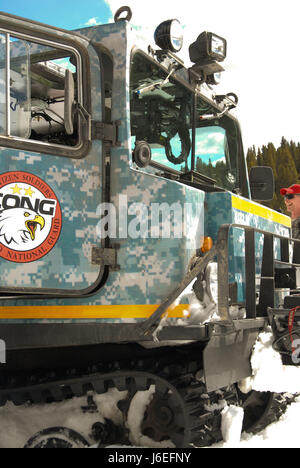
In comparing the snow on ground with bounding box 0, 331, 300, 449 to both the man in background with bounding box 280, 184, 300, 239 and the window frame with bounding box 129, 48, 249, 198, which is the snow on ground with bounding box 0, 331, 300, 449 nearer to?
the window frame with bounding box 129, 48, 249, 198

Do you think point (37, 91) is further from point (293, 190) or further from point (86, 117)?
point (293, 190)

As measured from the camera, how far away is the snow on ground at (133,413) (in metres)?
3.92

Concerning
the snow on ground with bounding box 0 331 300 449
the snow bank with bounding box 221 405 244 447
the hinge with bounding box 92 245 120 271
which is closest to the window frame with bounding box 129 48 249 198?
the hinge with bounding box 92 245 120 271

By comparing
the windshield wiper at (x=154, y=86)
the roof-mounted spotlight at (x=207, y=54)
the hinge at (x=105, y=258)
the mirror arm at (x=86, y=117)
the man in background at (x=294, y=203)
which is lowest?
the hinge at (x=105, y=258)

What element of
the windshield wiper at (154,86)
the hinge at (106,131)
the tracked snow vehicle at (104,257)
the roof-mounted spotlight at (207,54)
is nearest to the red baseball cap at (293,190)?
the roof-mounted spotlight at (207,54)

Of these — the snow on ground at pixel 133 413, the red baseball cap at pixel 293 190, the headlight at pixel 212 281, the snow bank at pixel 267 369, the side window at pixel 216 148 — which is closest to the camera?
the headlight at pixel 212 281

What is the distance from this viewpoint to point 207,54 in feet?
15.3

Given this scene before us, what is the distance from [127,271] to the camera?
12.5 feet

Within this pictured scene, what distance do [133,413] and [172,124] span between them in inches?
91.2

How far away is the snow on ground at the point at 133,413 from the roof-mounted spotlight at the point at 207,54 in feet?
7.25

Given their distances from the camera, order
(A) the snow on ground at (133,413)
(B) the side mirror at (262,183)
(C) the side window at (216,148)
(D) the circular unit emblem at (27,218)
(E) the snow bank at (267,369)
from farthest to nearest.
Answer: (B) the side mirror at (262,183)
(C) the side window at (216,148)
(E) the snow bank at (267,369)
(A) the snow on ground at (133,413)
(D) the circular unit emblem at (27,218)

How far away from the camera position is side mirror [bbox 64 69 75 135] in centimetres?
377

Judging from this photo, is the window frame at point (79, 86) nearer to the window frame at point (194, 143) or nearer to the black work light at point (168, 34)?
the window frame at point (194, 143)

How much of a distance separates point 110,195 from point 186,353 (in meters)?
1.21
